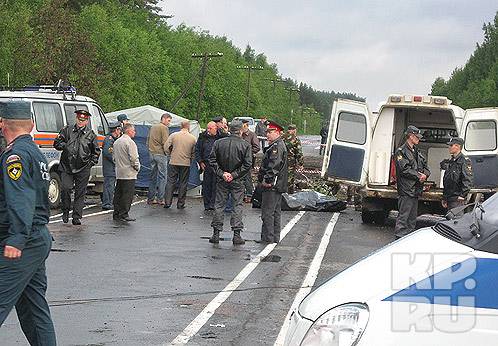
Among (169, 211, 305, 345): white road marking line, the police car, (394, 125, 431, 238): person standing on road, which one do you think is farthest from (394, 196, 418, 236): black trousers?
the police car

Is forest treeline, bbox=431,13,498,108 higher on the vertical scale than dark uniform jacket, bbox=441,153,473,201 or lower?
higher

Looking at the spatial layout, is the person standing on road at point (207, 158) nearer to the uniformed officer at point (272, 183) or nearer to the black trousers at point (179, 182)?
the black trousers at point (179, 182)

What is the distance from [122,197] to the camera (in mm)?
17484

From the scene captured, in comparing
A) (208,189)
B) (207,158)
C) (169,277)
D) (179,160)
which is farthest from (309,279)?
(179,160)

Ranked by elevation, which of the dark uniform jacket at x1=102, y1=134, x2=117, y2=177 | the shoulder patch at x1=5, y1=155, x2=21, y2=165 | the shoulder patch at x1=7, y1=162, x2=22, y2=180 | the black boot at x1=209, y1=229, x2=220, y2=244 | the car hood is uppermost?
the shoulder patch at x1=5, y1=155, x2=21, y2=165

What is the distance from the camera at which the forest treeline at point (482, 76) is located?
115 metres

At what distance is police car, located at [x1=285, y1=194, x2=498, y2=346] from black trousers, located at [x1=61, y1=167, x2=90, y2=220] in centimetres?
1232

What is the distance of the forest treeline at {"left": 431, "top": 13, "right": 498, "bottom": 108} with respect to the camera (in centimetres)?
11506

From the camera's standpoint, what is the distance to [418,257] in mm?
4352

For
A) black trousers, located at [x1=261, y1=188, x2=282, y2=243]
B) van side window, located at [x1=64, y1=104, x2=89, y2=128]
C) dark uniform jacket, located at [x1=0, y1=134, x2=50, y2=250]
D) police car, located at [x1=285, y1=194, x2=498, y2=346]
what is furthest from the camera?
van side window, located at [x1=64, y1=104, x2=89, y2=128]

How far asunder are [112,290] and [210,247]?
4087 millimetres

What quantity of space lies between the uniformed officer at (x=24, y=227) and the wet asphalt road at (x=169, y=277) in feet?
4.52

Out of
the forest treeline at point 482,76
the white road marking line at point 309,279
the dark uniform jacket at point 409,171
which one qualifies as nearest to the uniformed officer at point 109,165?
the white road marking line at point 309,279

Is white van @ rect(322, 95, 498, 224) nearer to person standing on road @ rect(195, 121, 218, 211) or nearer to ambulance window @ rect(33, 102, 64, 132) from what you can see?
person standing on road @ rect(195, 121, 218, 211)
